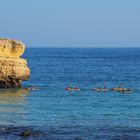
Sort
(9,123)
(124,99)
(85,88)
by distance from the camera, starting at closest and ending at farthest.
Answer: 1. (9,123)
2. (124,99)
3. (85,88)

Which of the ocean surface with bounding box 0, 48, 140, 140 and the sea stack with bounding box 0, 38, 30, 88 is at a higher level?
the sea stack with bounding box 0, 38, 30, 88

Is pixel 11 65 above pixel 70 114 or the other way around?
above

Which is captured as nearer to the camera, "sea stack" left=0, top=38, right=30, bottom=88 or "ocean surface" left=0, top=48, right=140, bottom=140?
"ocean surface" left=0, top=48, right=140, bottom=140

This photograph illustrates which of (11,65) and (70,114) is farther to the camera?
(11,65)

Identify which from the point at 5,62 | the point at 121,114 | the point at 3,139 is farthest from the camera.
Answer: the point at 5,62

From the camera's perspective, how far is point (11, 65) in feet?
236

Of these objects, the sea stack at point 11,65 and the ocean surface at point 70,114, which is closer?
the ocean surface at point 70,114

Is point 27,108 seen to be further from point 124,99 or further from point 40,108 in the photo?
point 124,99

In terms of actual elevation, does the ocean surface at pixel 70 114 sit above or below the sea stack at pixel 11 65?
below

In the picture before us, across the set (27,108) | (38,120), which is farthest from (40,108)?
(38,120)

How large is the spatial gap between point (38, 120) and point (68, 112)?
5701 millimetres

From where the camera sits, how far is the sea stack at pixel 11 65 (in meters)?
71.9

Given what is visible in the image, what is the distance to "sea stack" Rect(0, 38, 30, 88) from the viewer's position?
71.9 meters

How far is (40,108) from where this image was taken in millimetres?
57812
